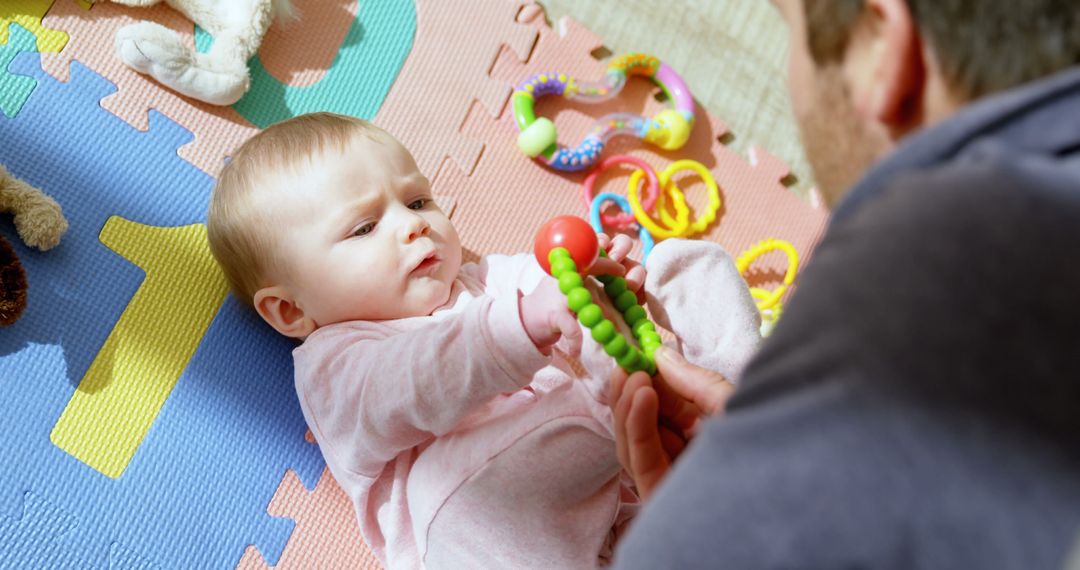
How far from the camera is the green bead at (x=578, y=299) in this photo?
887mm

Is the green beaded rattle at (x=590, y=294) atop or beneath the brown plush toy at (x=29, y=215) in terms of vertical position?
atop

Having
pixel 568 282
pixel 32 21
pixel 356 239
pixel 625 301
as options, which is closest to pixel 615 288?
pixel 625 301

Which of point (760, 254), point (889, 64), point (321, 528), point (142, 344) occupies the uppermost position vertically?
point (889, 64)

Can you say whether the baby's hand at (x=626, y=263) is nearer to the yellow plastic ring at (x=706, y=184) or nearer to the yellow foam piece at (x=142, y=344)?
the yellow plastic ring at (x=706, y=184)

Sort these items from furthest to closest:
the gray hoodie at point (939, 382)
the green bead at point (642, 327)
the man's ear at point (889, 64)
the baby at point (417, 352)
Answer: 1. the baby at point (417, 352)
2. the green bead at point (642, 327)
3. the man's ear at point (889, 64)
4. the gray hoodie at point (939, 382)

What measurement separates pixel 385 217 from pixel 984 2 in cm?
77

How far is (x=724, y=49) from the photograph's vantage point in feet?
5.26

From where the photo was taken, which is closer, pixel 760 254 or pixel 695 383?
pixel 695 383

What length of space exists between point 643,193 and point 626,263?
12.9 inches

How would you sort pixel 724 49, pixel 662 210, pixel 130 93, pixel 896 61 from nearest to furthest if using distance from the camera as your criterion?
pixel 896 61, pixel 130 93, pixel 662 210, pixel 724 49

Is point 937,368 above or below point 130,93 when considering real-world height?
above

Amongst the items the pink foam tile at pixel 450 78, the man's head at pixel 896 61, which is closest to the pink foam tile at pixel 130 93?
the pink foam tile at pixel 450 78

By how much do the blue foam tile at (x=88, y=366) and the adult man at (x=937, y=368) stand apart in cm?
80

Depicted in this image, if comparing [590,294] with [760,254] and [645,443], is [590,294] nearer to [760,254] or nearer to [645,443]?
[645,443]
